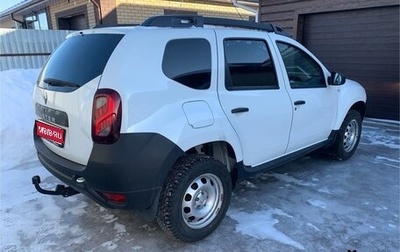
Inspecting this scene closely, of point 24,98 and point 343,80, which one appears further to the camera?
point 24,98

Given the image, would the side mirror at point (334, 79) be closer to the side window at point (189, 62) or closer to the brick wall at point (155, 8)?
the side window at point (189, 62)

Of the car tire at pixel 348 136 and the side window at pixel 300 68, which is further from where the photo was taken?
the car tire at pixel 348 136

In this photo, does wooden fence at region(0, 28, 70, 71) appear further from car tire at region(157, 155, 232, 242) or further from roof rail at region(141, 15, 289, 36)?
car tire at region(157, 155, 232, 242)

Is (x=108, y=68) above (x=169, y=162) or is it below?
above

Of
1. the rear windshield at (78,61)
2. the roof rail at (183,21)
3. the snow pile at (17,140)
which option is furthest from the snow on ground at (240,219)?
the roof rail at (183,21)

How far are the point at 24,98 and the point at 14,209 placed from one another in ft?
10.9

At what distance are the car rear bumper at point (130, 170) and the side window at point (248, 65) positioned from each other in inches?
35.6

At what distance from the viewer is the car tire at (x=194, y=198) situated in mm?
2465

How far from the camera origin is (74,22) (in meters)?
12.2

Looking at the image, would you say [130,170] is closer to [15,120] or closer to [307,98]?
[307,98]

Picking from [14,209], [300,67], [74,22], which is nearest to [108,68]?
[14,209]

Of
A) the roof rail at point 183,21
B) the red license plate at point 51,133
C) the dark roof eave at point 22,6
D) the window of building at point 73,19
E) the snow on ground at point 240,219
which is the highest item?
the dark roof eave at point 22,6

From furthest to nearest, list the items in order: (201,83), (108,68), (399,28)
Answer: (399,28) → (201,83) → (108,68)

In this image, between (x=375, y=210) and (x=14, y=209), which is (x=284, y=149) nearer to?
(x=375, y=210)
